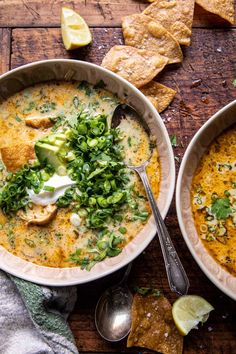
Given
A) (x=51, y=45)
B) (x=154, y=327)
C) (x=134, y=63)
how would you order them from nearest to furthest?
(x=154, y=327)
(x=134, y=63)
(x=51, y=45)

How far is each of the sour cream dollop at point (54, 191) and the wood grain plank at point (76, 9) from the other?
1.11m

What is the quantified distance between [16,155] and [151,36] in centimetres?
119

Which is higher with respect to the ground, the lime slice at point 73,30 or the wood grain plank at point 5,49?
the lime slice at point 73,30

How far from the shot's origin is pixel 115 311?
3377mm

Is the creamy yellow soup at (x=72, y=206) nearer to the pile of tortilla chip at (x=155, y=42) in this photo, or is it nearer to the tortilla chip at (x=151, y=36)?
the pile of tortilla chip at (x=155, y=42)

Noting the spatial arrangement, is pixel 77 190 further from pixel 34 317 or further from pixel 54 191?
pixel 34 317

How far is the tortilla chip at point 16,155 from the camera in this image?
3.29 meters

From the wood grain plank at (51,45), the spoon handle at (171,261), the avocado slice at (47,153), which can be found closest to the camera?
the spoon handle at (171,261)

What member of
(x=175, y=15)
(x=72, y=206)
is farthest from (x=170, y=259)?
(x=175, y=15)

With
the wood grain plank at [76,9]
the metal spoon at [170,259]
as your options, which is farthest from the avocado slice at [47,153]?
the wood grain plank at [76,9]

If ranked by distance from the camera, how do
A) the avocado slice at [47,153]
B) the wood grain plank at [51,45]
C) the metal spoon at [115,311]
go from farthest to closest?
the wood grain plank at [51,45], the metal spoon at [115,311], the avocado slice at [47,153]

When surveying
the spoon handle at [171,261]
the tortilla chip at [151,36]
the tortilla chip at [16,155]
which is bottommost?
the spoon handle at [171,261]

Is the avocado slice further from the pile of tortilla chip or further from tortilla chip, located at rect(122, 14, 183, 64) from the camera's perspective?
tortilla chip, located at rect(122, 14, 183, 64)

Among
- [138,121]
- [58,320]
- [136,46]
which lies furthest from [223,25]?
[58,320]
